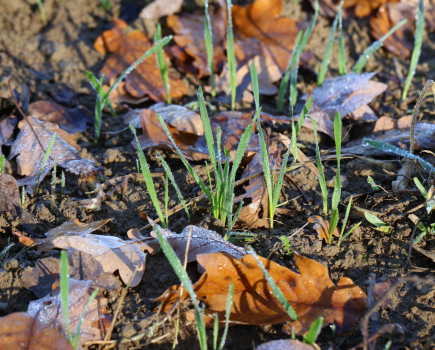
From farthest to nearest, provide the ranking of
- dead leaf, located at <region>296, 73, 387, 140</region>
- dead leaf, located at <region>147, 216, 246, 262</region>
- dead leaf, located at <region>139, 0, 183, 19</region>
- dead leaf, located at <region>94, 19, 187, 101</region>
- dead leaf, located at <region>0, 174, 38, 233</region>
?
dead leaf, located at <region>139, 0, 183, 19</region> < dead leaf, located at <region>94, 19, 187, 101</region> < dead leaf, located at <region>296, 73, 387, 140</region> < dead leaf, located at <region>0, 174, 38, 233</region> < dead leaf, located at <region>147, 216, 246, 262</region>

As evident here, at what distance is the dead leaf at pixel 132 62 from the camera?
2045 millimetres

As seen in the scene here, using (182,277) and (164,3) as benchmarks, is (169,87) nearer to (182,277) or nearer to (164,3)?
(164,3)

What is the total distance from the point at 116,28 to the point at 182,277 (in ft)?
6.12

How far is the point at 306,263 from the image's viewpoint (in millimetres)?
1074

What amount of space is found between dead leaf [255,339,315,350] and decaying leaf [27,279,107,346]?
0.42m

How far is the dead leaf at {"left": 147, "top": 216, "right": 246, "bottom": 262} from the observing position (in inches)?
45.9

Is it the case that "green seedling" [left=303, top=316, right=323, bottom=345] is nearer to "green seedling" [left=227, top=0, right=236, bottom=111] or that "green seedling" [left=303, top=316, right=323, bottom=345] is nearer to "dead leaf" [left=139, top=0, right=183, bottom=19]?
"green seedling" [left=227, top=0, right=236, bottom=111]

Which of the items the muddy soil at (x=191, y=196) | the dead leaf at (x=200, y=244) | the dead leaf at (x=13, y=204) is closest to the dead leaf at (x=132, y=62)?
the muddy soil at (x=191, y=196)

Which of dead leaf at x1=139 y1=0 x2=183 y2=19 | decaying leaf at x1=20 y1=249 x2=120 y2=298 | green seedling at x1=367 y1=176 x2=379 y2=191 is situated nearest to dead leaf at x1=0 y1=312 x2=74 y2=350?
decaying leaf at x1=20 y1=249 x2=120 y2=298

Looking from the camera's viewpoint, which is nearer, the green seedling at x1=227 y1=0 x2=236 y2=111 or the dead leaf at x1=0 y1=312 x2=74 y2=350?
the dead leaf at x1=0 y1=312 x2=74 y2=350

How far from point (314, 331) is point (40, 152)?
4.18ft

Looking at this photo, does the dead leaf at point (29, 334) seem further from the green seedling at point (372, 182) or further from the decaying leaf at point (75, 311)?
the green seedling at point (372, 182)

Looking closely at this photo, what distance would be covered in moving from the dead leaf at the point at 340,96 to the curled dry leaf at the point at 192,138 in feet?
1.08

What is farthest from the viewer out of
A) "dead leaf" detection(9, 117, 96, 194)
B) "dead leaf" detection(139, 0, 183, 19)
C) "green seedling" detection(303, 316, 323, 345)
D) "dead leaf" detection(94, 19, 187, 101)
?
→ "dead leaf" detection(139, 0, 183, 19)
